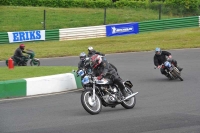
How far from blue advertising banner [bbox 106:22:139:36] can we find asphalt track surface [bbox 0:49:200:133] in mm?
17620

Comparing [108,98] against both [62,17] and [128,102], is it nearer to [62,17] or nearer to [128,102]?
[128,102]

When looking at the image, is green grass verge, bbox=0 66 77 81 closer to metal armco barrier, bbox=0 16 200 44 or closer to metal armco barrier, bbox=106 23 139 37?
metal armco barrier, bbox=0 16 200 44

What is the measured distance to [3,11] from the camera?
42156mm

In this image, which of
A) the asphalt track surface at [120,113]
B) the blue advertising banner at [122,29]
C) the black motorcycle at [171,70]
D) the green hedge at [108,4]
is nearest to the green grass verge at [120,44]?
the blue advertising banner at [122,29]

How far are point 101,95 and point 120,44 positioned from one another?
Answer: 66.5 ft

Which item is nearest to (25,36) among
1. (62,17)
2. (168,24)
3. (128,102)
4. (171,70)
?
(62,17)

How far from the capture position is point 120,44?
31.5m

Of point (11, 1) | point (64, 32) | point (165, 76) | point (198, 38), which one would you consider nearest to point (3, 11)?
point (11, 1)

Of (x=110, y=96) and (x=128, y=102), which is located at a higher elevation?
(x=110, y=96)

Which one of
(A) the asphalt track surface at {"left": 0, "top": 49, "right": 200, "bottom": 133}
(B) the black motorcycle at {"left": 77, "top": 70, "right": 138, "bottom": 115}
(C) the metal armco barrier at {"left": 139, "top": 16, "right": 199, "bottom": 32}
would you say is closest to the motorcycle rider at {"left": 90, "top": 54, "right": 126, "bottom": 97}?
(B) the black motorcycle at {"left": 77, "top": 70, "right": 138, "bottom": 115}

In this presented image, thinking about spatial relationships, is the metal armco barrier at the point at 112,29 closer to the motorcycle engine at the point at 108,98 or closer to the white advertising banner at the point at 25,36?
the white advertising banner at the point at 25,36

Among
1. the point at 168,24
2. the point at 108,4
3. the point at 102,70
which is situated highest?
the point at 108,4

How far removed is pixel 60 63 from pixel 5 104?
11.5m

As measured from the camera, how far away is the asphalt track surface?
929 cm
